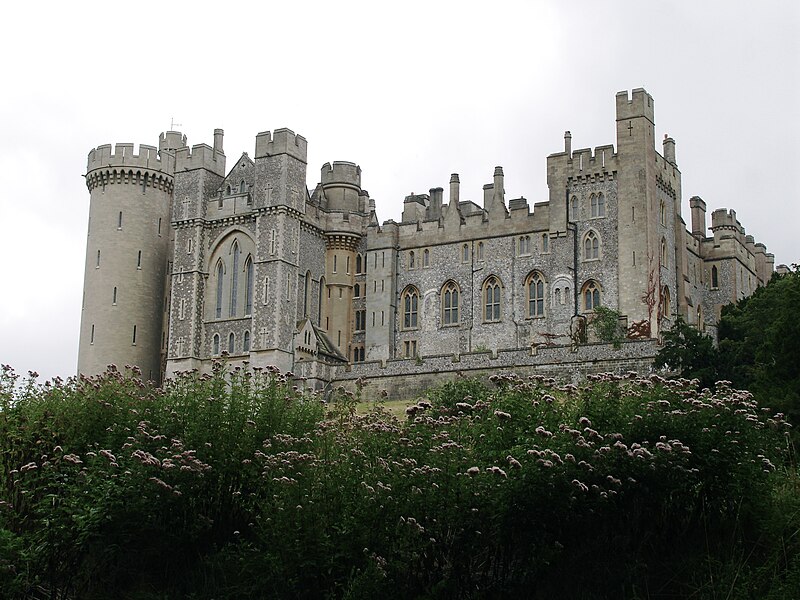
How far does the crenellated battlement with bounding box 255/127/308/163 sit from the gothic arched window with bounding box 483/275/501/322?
10.9m

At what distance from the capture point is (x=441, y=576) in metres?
19.4

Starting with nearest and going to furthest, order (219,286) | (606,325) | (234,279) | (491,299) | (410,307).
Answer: (606,325)
(491,299)
(234,279)
(219,286)
(410,307)

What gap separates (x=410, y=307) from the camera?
59438mm

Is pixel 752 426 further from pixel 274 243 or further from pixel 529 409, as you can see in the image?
pixel 274 243

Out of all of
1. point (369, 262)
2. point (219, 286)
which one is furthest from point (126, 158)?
point (369, 262)

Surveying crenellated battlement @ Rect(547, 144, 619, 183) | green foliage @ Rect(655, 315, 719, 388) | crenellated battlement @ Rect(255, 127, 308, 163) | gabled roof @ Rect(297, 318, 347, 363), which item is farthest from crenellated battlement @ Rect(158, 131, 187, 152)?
green foliage @ Rect(655, 315, 719, 388)

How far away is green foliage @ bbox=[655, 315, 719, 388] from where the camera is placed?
41156 millimetres

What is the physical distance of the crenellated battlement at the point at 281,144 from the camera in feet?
189

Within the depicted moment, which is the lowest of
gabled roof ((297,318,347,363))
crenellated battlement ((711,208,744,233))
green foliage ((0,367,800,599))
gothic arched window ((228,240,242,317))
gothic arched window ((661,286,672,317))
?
green foliage ((0,367,800,599))

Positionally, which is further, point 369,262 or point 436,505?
point 369,262

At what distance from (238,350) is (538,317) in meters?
14.4

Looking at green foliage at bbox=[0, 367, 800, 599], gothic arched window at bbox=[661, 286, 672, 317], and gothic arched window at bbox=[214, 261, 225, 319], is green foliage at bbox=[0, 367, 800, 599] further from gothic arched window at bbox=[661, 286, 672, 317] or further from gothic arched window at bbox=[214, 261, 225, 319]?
gothic arched window at bbox=[214, 261, 225, 319]

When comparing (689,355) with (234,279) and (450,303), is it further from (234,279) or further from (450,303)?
(234,279)

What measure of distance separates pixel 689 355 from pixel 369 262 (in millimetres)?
21572
